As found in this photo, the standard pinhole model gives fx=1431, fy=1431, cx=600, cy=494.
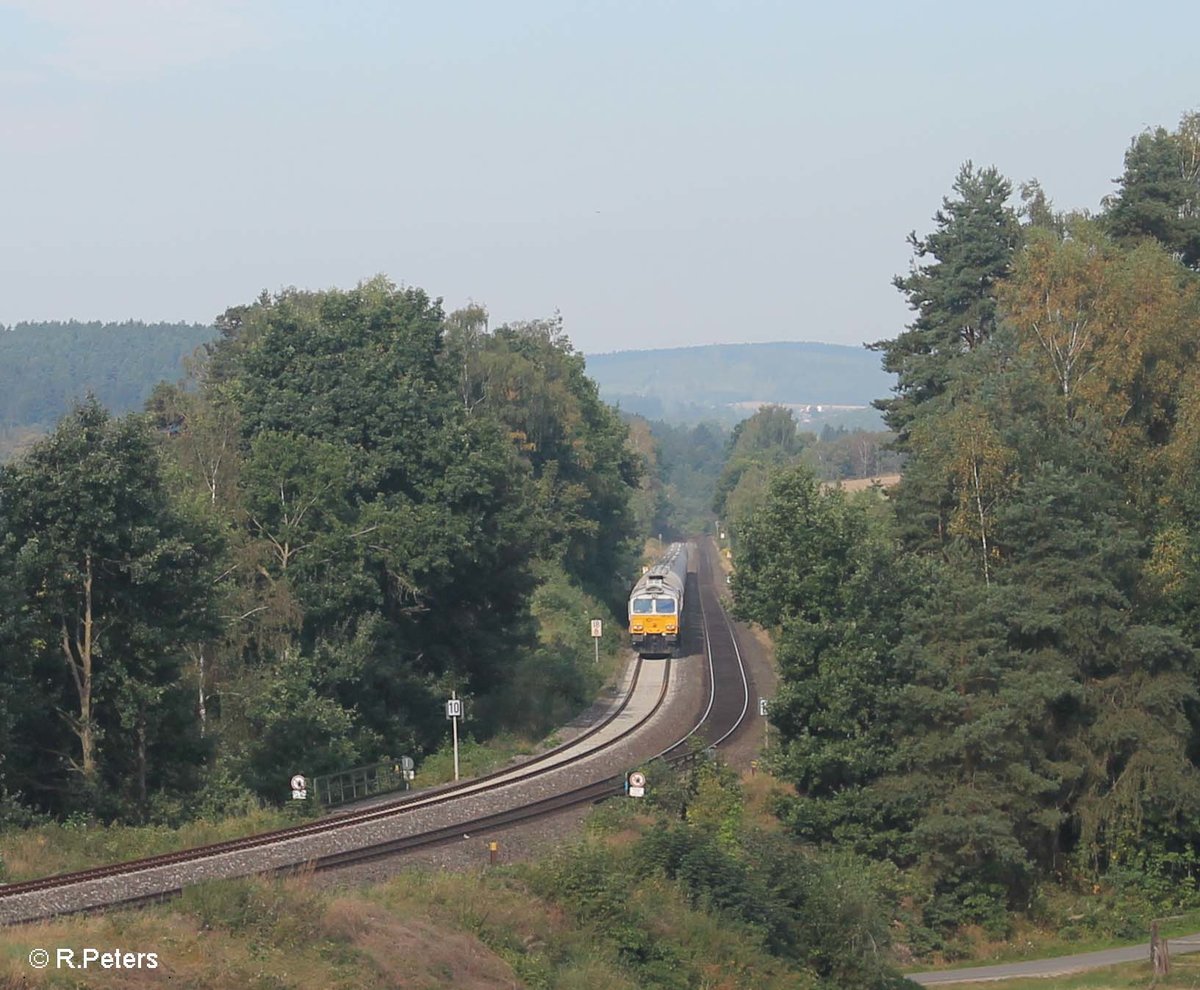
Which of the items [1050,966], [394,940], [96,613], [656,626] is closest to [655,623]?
[656,626]

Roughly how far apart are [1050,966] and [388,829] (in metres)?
15.1

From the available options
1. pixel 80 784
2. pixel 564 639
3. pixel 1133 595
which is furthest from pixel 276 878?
pixel 564 639

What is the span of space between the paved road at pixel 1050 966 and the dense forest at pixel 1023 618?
5.86 feet

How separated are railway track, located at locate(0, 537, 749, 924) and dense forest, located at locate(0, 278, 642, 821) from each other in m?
4.13

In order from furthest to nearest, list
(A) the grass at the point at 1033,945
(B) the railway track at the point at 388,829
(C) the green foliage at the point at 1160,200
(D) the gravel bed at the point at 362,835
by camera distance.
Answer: (C) the green foliage at the point at 1160,200 → (A) the grass at the point at 1033,945 → (B) the railway track at the point at 388,829 → (D) the gravel bed at the point at 362,835

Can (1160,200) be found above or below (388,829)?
above

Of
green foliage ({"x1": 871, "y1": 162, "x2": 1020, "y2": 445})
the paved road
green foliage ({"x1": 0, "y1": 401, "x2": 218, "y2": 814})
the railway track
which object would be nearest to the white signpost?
the railway track

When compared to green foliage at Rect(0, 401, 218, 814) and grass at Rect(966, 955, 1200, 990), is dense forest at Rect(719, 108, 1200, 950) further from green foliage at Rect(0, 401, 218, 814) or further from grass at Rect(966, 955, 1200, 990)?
green foliage at Rect(0, 401, 218, 814)

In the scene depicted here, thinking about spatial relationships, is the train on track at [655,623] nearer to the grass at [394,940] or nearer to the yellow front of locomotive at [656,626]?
the yellow front of locomotive at [656,626]

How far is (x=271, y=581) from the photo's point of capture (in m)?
40.7

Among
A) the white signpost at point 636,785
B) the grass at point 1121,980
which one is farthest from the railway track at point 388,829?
the grass at point 1121,980

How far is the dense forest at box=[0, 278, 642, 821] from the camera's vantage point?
3172cm

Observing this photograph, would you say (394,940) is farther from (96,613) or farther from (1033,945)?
(1033,945)

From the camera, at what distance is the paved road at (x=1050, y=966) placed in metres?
30.7
